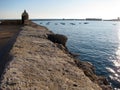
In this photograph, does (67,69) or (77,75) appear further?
(67,69)

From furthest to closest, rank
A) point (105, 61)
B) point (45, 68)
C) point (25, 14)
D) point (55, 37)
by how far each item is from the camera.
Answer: point (25, 14) → point (105, 61) → point (55, 37) → point (45, 68)

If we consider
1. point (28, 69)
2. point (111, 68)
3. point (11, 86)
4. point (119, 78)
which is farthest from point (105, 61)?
point (11, 86)

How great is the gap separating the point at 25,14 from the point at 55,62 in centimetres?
3755

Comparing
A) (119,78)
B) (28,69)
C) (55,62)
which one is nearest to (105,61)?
(119,78)

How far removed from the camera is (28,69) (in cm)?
858

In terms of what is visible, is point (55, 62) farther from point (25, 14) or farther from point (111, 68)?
point (25, 14)

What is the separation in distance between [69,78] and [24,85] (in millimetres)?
2292

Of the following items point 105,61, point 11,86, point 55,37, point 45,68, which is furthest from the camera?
point 105,61

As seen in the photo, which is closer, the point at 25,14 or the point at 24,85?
the point at 24,85

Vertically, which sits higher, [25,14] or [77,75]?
[25,14]

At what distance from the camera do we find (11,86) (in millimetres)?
6730

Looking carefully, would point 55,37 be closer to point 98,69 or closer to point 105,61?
point 98,69

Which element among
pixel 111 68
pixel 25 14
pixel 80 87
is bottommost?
pixel 111 68

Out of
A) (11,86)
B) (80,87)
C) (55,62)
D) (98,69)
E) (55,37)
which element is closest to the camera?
(11,86)
